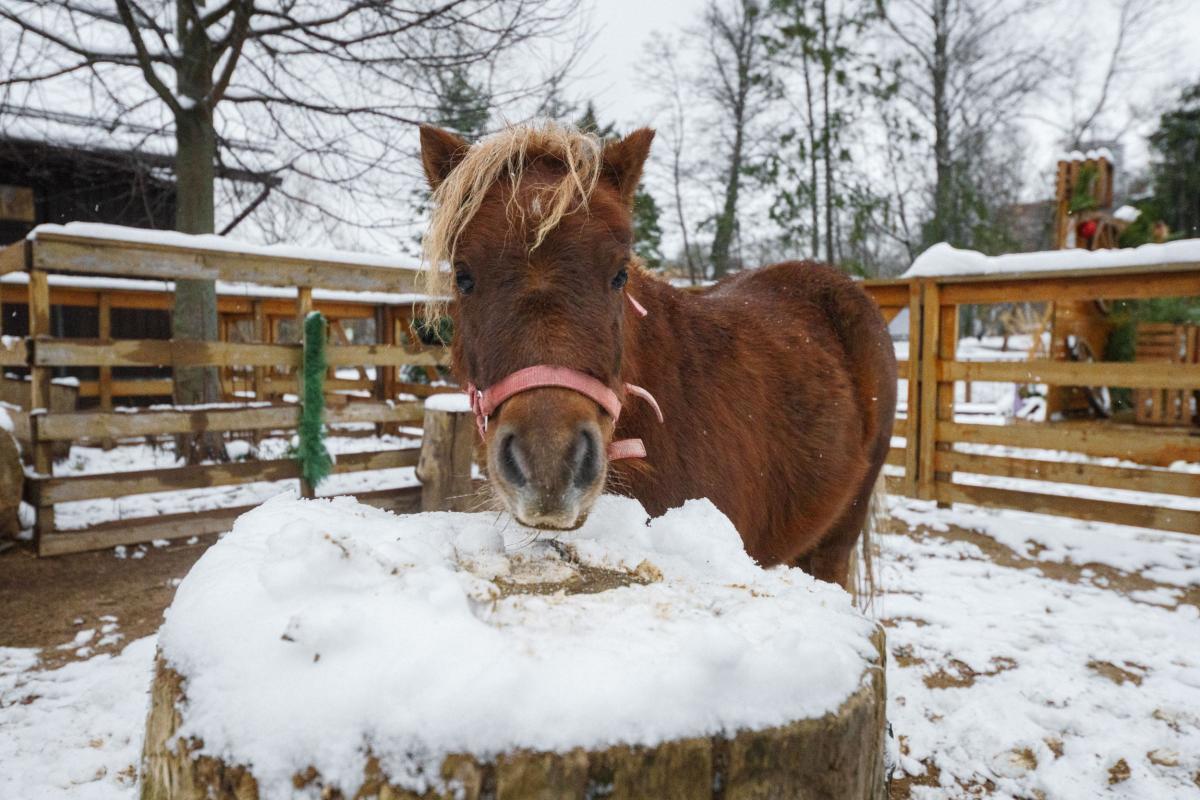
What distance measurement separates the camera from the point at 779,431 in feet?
8.30

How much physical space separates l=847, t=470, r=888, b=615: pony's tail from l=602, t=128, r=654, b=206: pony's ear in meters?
2.46

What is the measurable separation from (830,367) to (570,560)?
2078 mm

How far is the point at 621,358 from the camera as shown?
1.70m

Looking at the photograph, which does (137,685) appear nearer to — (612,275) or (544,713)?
(612,275)

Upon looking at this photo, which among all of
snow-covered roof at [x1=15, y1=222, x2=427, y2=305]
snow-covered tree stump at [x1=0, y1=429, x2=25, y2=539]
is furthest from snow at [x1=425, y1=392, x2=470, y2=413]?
snow-covered tree stump at [x1=0, y1=429, x2=25, y2=539]

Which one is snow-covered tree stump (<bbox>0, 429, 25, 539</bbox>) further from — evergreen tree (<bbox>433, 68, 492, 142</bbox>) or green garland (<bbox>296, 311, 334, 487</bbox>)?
evergreen tree (<bbox>433, 68, 492, 142</bbox>)

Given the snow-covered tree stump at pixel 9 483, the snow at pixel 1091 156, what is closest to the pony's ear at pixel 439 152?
the snow-covered tree stump at pixel 9 483

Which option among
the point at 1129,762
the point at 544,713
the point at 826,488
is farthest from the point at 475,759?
the point at 1129,762

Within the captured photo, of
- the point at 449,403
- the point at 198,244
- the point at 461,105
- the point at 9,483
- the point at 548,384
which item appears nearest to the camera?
the point at 548,384

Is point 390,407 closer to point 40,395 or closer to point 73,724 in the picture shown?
point 40,395

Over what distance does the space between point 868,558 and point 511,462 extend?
9.90 feet

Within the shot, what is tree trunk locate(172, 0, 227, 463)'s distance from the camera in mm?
6867

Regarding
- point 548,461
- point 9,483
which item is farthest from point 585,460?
point 9,483

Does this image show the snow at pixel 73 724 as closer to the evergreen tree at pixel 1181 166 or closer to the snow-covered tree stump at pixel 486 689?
the snow-covered tree stump at pixel 486 689
